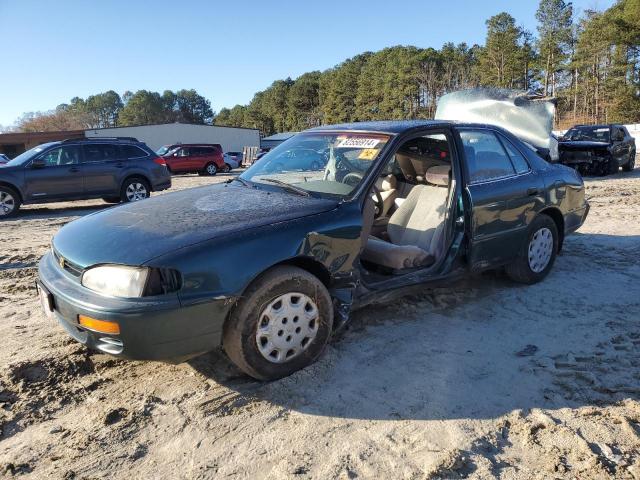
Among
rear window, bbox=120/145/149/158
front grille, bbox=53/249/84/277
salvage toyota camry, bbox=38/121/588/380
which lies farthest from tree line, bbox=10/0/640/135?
front grille, bbox=53/249/84/277

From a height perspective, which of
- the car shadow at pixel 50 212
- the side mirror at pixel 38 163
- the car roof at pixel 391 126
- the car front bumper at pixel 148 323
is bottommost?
the car shadow at pixel 50 212

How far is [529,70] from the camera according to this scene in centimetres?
5581

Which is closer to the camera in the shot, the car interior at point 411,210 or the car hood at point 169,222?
the car hood at point 169,222

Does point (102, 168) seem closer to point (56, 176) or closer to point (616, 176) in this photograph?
point (56, 176)

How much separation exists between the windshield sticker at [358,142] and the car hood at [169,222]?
27.6 inches

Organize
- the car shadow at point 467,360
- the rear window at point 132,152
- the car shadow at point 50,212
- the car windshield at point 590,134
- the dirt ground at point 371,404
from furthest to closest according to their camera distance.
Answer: the car windshield at point 590,134, the rear window at point 132,152, the car shadow at point 50,212, the car shadow at point 467,360, the dirt ground at point 371,404

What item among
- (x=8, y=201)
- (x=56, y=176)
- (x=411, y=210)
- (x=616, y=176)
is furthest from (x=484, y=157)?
(x=616, y=176)

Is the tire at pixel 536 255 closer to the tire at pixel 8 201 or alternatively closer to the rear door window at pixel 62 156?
the rear door window at pixel 62 156

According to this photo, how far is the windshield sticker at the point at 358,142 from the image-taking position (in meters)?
3.79

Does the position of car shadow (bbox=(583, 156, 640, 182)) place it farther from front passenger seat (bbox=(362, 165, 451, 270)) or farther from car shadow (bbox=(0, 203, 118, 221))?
car shadow (bbox=(0, 203, 118, 221))

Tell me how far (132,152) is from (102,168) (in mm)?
946

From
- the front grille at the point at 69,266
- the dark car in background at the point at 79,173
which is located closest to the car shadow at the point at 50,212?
the dark car in background at the point at 79,173

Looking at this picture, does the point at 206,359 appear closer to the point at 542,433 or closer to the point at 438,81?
the point at 542,433

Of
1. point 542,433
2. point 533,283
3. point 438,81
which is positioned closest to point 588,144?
point 533,283
